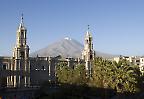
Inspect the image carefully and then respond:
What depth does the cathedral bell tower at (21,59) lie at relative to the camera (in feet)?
225

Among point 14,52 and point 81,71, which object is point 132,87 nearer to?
point 81,71

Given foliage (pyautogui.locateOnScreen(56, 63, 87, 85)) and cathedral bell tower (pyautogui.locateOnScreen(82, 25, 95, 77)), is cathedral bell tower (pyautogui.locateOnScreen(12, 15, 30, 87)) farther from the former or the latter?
cathedral bell tower (pyautogui.locateOnScreen(82, 25, 95, 77))

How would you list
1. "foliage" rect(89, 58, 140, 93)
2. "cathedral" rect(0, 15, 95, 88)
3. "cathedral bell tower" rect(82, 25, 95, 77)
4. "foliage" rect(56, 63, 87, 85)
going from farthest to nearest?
"cathedral bell tower" rect(82, 25, 95, 77) → "cathedral" rect(0, 15, 95, 88) → "foliage" rect(56, 63, 87, 85) → "foliage" rect(89, 58, 140, 93)

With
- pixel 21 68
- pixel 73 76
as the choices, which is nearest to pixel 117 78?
pixel 73 76

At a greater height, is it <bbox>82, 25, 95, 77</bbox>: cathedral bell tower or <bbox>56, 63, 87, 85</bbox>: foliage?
<bbox>82, 25, 95, 77</bbox>: cathedral bell tower

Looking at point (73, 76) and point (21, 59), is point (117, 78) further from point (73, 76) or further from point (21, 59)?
point (21, 59)

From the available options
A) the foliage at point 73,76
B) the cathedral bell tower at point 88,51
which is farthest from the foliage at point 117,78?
the cathedral bell tower at point 88,51

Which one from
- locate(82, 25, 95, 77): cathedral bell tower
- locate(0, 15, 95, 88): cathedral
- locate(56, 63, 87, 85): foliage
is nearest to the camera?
locate(56, 63, 87, 85): foliage

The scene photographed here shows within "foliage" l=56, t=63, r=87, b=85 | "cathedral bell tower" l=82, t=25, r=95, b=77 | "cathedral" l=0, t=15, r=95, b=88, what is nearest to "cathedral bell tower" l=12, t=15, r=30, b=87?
"cathedral" l=0, t=15, r=95, b=88

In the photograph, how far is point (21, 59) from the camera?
230 feet

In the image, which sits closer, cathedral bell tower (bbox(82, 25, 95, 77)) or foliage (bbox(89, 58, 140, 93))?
foliage (bbox(89, 58, 140, 93))

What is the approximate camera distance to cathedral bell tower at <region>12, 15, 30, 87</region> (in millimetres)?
68606

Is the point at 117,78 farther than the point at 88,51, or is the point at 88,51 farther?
the point at 88,51

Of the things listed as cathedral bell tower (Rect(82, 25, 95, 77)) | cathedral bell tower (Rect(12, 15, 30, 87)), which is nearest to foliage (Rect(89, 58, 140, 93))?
cathedral bell tower (Rect(12, 15, 30, 87))
